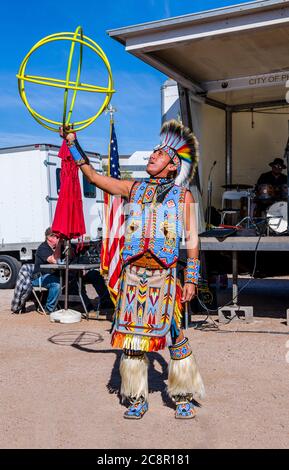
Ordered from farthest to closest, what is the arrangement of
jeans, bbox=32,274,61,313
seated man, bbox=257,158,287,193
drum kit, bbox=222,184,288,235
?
seated man, bbox=257,158,287,193 → drum kit, bbox=222,184,288,235 → jeans, bbox=32,274,61,313

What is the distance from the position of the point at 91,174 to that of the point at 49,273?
5074 millimetres

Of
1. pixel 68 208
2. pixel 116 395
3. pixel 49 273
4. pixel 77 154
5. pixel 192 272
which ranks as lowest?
pixel 116 395

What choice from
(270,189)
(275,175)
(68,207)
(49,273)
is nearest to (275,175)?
(275,175)

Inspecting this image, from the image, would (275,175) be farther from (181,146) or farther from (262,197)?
(181,146)

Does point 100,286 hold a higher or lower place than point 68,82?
lower

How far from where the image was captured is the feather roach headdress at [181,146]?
13.8 feet

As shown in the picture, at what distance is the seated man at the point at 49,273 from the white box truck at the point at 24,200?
131 inches

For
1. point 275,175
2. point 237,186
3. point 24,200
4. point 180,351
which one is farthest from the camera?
Answer: point 24,200

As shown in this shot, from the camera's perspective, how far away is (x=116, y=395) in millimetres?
4582

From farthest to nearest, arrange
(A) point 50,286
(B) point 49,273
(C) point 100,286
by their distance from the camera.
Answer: (C) point 100,286
(B) point 49,273
(A) point 50,286

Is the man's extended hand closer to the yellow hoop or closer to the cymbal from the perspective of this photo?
the yellow hoop

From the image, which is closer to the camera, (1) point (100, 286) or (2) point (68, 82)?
(2) point (68, 82)

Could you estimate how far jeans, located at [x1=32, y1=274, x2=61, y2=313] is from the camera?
8578mm

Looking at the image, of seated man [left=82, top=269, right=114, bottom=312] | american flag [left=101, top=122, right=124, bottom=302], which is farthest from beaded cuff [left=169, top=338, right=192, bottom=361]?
seated man [left=82, top=269, right=114, bottom=312]
